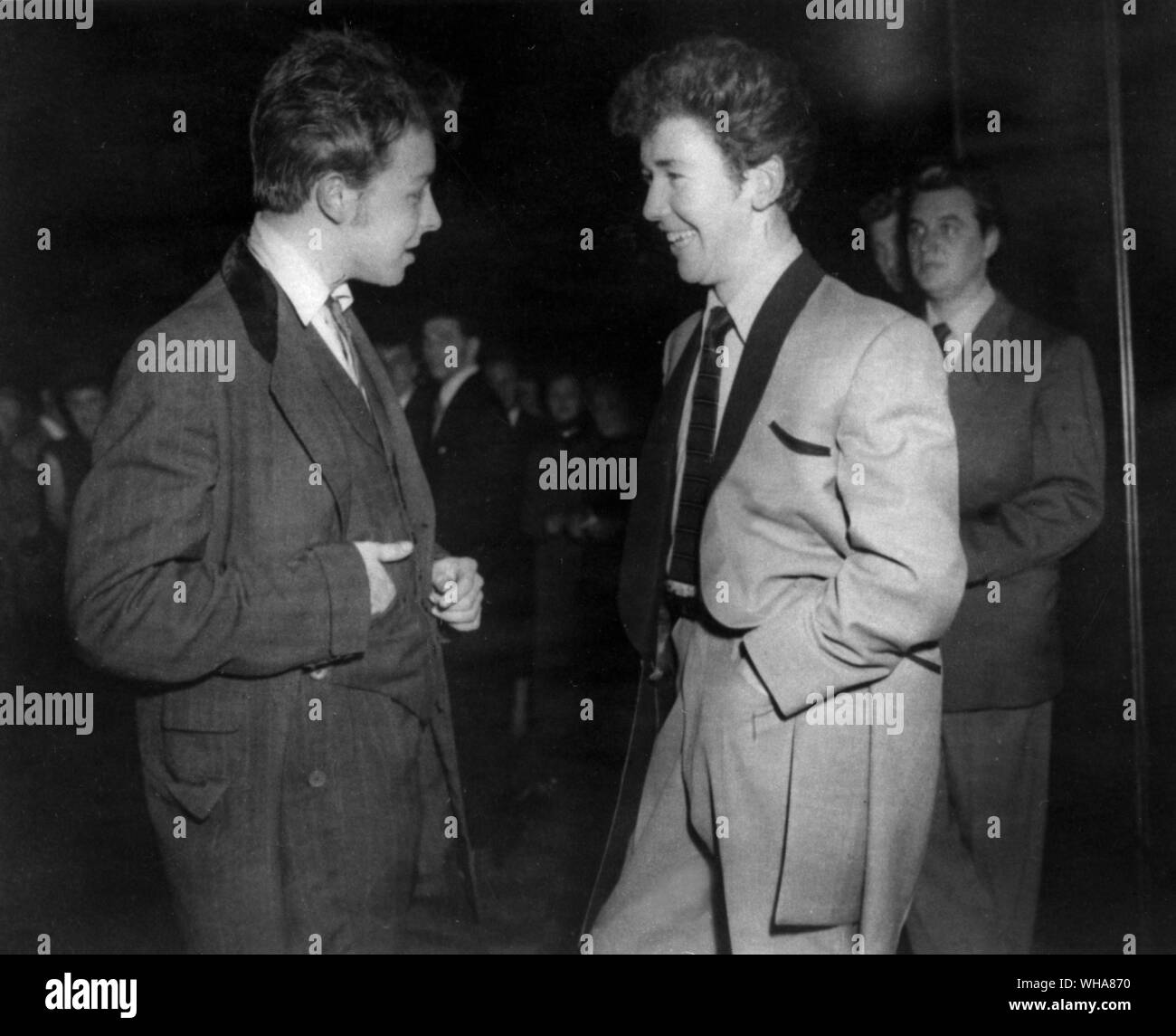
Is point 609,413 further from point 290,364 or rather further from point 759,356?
point 290,364

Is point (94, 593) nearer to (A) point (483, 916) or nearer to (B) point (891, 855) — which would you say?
(A) point (483, 916)

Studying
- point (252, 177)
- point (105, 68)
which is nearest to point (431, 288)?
point (252, 177)

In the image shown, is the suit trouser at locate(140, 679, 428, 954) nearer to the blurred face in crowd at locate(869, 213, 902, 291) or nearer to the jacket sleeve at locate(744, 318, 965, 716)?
the jacket sleeve at locate(744, 318, 965, 716)

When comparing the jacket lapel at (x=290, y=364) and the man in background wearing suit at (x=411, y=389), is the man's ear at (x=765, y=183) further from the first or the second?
the jacket lapel at (x=290, y=364)

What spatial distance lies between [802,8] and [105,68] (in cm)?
138

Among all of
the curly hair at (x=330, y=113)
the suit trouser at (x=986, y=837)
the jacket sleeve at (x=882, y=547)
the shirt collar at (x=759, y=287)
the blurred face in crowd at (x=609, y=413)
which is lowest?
the suit trouser at (x=986, y=837)

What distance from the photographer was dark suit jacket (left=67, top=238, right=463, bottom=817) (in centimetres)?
221

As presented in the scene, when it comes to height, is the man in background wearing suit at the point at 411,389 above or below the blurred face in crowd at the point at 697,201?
below

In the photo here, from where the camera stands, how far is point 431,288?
8.20ft

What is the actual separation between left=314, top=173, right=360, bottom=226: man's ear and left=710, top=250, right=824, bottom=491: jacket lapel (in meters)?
0.77

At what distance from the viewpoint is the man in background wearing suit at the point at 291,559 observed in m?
2.24

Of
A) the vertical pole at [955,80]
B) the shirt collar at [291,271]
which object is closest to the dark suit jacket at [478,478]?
the shirt collar at [291,271]

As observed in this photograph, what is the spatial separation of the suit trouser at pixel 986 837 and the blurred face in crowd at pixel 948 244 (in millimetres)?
838

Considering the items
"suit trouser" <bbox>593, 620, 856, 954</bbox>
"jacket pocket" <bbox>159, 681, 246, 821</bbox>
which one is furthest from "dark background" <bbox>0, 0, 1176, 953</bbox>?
"jacket pocket" <bbox>159, 681, 246, 821</bbox>
